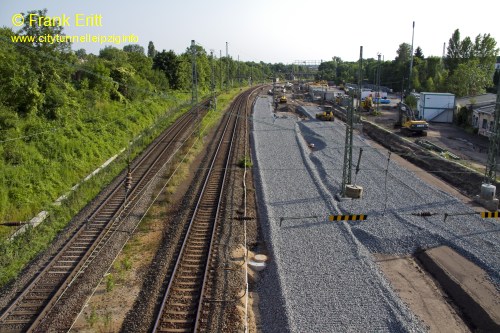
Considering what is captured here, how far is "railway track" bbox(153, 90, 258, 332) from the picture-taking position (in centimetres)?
1128

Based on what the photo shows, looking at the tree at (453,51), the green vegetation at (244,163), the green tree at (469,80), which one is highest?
the tree at (453,51)

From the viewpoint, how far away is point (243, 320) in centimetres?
1145

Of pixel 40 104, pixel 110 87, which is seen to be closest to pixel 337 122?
pixel 110 87

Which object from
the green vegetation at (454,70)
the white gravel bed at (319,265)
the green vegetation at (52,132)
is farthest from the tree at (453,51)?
the white gravel bed at (319,265)

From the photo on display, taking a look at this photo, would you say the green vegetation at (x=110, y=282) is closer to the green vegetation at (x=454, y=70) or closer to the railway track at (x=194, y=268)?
the railway track at (x=194, y=268)

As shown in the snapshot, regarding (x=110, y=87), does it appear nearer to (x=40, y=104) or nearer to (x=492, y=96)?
(x=40, y=104)

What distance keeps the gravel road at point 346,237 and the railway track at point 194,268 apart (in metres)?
1.98

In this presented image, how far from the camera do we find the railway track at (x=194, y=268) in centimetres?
1128

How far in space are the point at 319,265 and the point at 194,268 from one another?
4190 millimetres

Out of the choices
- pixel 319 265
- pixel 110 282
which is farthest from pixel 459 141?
pixel 110 282

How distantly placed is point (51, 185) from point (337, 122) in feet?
117

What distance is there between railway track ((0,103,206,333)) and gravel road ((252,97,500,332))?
19.9 feet

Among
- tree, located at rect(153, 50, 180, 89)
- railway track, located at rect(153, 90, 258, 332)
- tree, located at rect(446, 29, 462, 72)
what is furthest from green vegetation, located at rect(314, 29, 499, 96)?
railway track, located at rect(153, 90, 258, 332)

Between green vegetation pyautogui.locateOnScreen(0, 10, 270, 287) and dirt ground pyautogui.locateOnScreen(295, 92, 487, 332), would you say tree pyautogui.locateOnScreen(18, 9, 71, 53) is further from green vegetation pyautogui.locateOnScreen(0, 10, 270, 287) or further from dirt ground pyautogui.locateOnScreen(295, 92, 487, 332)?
dirt ground pyautogui.locateOnScreen(295, 92, 487, 332)
